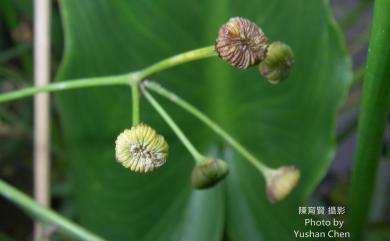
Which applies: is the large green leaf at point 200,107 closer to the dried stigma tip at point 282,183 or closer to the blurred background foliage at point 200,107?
the blurred background foliage at point 200,107

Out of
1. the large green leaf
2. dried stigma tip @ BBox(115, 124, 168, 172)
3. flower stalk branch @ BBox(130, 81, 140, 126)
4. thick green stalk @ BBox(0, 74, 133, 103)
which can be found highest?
the large green leaf

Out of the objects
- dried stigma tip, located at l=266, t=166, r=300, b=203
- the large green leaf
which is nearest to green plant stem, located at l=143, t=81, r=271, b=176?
dried stigma tip, located at l=266, t=166, r=300, b=203

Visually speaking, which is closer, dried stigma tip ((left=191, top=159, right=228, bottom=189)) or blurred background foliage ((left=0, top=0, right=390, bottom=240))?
dried stigma tip ((left=191, top=159, right=228, bottom=189))

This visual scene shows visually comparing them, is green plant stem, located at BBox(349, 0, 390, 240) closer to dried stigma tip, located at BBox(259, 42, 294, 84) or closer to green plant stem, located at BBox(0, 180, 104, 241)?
dried stigma tip, located at BBox(259, 42, 294, 84)

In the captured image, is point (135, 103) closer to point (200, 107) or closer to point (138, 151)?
point (138, 151)

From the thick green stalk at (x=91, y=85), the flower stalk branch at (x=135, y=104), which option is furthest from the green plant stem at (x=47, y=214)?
the flower stalk branch at (x=135, y=104)
